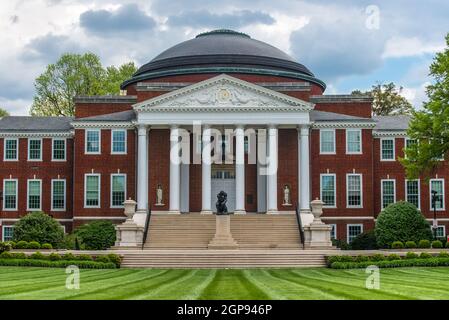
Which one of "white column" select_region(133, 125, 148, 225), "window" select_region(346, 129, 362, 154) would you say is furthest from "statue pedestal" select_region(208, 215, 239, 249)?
"window" select_region(346, 129, 362, 154)

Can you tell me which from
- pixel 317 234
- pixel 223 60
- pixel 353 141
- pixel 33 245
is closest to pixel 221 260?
pixel 317 234

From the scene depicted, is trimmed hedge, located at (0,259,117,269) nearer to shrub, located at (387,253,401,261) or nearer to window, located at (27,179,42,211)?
shrub, located at (387,253,401,261)

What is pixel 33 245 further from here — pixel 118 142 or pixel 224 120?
pixel 224 120

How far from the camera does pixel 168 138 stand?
5944 centimetres

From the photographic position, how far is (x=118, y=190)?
60.3m

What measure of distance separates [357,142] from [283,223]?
9.54 meters

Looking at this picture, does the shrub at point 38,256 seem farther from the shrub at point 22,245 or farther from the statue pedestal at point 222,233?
the statue pedestal at point 222,233

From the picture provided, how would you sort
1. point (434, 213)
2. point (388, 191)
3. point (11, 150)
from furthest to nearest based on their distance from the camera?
point (11, 150) → point (388, 191) → point (434, 213)

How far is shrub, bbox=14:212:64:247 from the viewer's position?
169ft

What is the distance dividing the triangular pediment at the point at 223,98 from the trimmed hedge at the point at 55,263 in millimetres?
19261

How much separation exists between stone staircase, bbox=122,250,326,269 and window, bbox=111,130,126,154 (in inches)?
738

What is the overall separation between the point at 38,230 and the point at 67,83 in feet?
124
